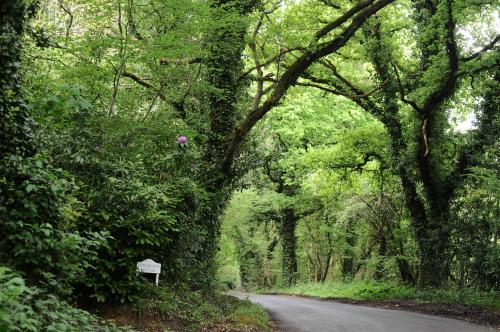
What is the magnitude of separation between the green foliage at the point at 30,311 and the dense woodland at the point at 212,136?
0.02 metres

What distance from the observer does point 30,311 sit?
3824mm

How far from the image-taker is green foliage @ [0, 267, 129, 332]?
11.6 feet

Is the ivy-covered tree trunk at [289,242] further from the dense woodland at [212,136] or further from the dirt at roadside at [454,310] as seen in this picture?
the dirt at roadside at [454,310]

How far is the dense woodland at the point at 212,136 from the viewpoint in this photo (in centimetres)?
559

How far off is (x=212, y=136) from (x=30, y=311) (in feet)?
32.0

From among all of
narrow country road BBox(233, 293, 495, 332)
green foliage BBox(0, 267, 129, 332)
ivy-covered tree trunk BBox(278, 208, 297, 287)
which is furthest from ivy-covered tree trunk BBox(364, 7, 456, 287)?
green foliage BBox(0, 267, 129, 332)

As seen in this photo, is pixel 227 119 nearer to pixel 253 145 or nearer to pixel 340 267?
pixel 253 145

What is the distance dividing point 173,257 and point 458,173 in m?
12.8

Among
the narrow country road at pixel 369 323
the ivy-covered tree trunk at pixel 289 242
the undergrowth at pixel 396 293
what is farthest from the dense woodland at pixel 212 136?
the narrow country road at pixel 369 323

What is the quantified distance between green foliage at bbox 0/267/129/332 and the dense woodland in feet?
0.08

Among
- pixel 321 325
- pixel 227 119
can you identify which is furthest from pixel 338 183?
pixel 321 325

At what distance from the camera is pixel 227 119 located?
13.8 m

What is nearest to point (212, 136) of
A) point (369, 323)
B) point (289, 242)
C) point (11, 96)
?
point (369, 323)

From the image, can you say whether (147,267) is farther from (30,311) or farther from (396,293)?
(396,293)
